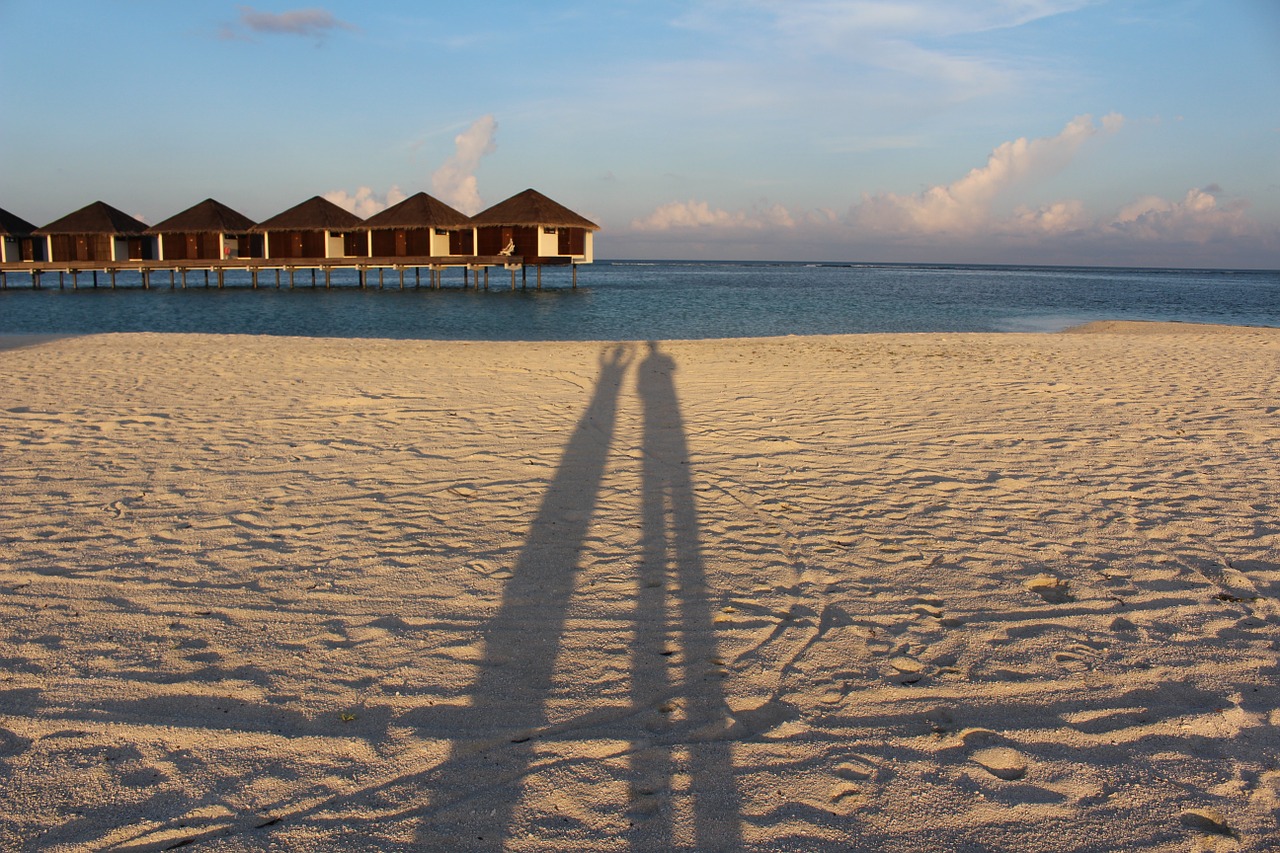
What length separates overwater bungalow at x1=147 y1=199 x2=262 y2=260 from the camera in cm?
4094

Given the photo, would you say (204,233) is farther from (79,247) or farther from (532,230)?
(532,230)

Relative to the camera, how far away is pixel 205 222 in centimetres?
4103

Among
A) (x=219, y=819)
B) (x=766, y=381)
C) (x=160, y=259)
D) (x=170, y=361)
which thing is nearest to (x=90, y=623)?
(x=219, y=819)

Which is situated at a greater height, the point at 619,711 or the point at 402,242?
the point at 402,242

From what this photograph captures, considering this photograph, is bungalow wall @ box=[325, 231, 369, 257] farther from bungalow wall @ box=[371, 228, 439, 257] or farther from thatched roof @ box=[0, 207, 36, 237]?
thatched roof @ box=[0, 207, 36, 237]

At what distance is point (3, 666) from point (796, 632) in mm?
3294

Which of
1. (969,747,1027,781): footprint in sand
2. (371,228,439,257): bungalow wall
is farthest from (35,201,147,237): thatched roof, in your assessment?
(969,747,1027,781): footprint in sand

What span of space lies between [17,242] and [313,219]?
58.0ft

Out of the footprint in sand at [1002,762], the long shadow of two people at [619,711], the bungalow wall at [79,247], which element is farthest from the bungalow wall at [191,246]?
the footprint in sand at [1002,762]

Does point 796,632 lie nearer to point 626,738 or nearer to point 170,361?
point 626,738

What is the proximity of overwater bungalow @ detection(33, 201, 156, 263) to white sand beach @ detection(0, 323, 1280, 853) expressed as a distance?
41.6 meters

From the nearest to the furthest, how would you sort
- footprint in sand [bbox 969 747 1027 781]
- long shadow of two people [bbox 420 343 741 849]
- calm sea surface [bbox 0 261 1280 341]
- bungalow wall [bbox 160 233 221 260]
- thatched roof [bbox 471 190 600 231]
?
long shadow of two people [bbox 420 343 741 849] < footprint in sand [bbox 969 747 1027 781] < calm sea surface [bbox 0 261 1280 341] < thatched roof [bbox 471 190 600 231] < bungalow wall [bbox 160 233 221 260]

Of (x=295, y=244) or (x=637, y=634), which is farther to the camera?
Result: (x=295, y=244)

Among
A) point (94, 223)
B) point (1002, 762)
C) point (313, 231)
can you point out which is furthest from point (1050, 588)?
point (94, 223)
